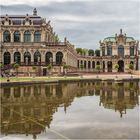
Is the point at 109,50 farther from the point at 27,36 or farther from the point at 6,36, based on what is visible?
the point at 6,36

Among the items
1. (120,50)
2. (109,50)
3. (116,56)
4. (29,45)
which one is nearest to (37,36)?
(29,45)

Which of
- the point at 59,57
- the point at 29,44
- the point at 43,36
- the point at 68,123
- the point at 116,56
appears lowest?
the point at 68,123

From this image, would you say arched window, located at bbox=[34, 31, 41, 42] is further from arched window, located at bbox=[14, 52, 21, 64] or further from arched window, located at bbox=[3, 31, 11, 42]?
arched window, located at bbox=[3, 31, 11, 42]

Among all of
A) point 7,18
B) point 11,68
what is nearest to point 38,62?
point 11,68

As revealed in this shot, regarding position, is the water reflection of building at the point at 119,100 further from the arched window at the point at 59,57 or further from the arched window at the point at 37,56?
the arched window at the point at 37,56

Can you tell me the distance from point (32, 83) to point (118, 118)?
3027 centimetres

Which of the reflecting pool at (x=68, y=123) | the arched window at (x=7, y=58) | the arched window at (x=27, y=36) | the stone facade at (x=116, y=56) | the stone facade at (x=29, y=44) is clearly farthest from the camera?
the stone facade at (x=116, y=56)

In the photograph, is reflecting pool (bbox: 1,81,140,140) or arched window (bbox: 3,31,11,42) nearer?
reflecting pool (bbox: 1,81,140,140)

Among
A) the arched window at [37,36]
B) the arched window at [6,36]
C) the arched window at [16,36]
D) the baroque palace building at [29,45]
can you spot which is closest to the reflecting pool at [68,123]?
the baroque palace building at [29,45]

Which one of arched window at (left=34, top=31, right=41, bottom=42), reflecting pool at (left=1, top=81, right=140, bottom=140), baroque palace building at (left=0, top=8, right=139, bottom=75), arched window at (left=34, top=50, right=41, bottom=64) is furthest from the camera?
arched window at (left=34, top=31, right=41, bottom=42)

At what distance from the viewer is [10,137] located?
12234mm

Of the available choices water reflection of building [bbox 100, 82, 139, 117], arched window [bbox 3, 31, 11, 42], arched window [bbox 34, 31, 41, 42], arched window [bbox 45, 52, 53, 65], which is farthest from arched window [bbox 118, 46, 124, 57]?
water reflection of building [bbox 100, 82, 139, 117]

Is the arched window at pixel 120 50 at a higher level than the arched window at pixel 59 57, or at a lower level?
higher

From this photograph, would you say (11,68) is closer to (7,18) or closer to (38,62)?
(38,62)
